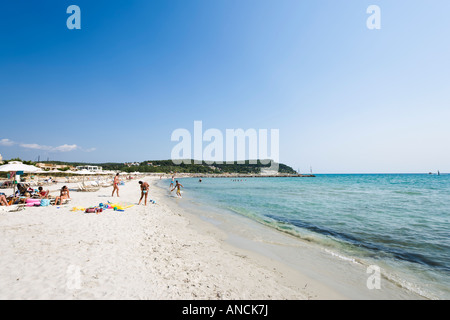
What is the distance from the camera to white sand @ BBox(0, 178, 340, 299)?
358cm

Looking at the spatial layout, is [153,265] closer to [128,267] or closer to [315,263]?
[128,267]

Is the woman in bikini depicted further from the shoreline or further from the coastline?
the shoreline

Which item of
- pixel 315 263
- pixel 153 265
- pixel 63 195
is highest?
pixel 63 195

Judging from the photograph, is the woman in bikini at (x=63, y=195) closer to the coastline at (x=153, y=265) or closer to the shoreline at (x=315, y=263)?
the coastline at (x=153, y=265)

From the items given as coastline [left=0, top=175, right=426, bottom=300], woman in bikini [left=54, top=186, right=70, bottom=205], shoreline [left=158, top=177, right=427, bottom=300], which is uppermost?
woman in bikini [left=54, top=186, right=70, bottom=205]

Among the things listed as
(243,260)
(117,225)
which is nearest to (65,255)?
(117,225)

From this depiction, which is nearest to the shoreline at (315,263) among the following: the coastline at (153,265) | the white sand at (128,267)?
the coastline at (153,265)

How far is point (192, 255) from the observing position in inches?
223

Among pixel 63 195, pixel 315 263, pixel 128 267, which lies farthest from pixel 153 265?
pixel 63 195

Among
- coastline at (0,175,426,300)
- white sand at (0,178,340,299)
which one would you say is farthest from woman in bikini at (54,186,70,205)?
white sand at (0,178,340,299)

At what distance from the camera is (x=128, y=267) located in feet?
14.6

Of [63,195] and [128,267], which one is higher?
[63,195]

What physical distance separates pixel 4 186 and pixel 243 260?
31856 millimetres
